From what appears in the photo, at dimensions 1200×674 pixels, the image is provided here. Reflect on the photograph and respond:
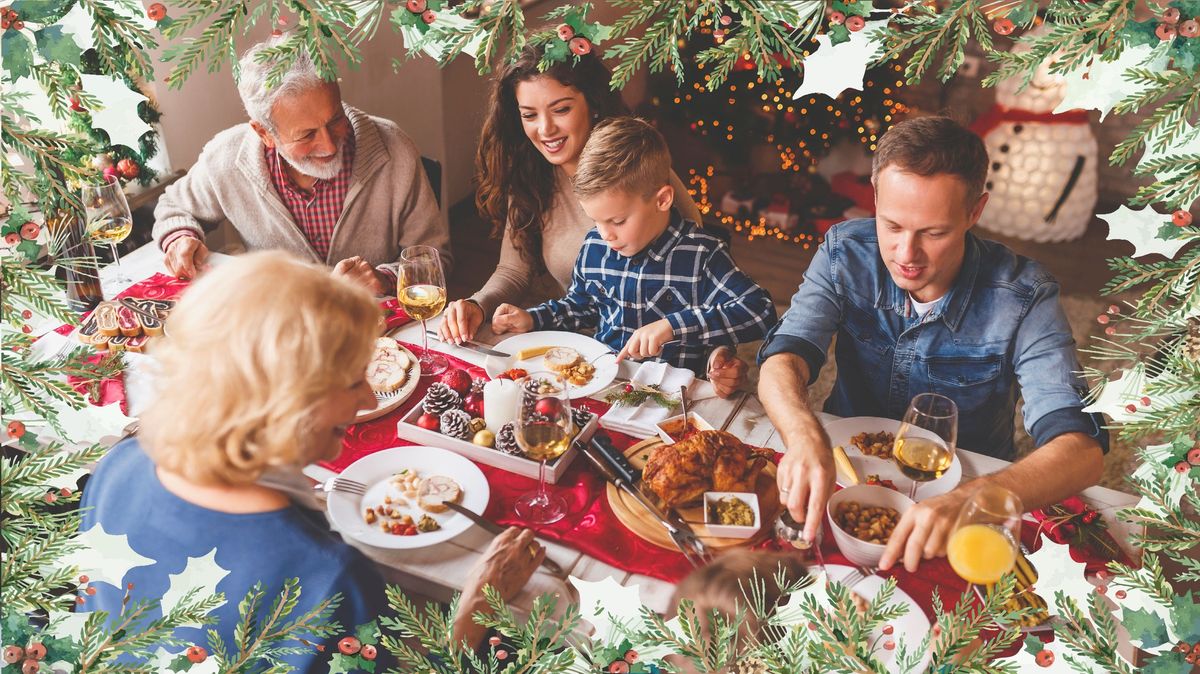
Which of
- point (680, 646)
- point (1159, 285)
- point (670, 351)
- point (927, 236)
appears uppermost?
point (1159, 285)

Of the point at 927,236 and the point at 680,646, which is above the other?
the point at 927,236

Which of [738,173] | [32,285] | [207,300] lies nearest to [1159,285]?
[207,300]

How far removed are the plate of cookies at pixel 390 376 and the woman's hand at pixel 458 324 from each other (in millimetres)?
106

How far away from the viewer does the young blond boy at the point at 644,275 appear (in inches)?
79.7

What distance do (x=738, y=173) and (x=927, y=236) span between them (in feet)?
9.80

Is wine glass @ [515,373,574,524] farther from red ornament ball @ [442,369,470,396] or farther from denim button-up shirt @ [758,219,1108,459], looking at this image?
denim button-up shirt @ [758,219,1108,459]

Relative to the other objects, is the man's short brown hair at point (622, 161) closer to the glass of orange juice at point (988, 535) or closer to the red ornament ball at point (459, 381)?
the red ornament ball at point (459, 381)

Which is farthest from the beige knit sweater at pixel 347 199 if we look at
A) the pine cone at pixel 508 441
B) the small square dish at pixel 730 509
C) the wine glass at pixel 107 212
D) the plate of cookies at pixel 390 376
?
the small square dish at pixel 730 509

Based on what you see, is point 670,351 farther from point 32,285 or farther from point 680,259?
point 32,285

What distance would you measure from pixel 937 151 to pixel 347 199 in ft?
5.35

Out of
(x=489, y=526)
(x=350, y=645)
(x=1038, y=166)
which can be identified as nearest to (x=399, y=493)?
(x=489, y=526)

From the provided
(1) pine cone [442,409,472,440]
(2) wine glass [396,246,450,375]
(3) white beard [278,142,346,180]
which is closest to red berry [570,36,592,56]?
(1) pine cone [442,409,472,440]

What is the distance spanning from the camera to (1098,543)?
1369 mm

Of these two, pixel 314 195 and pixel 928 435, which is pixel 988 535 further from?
pixel 314 195
